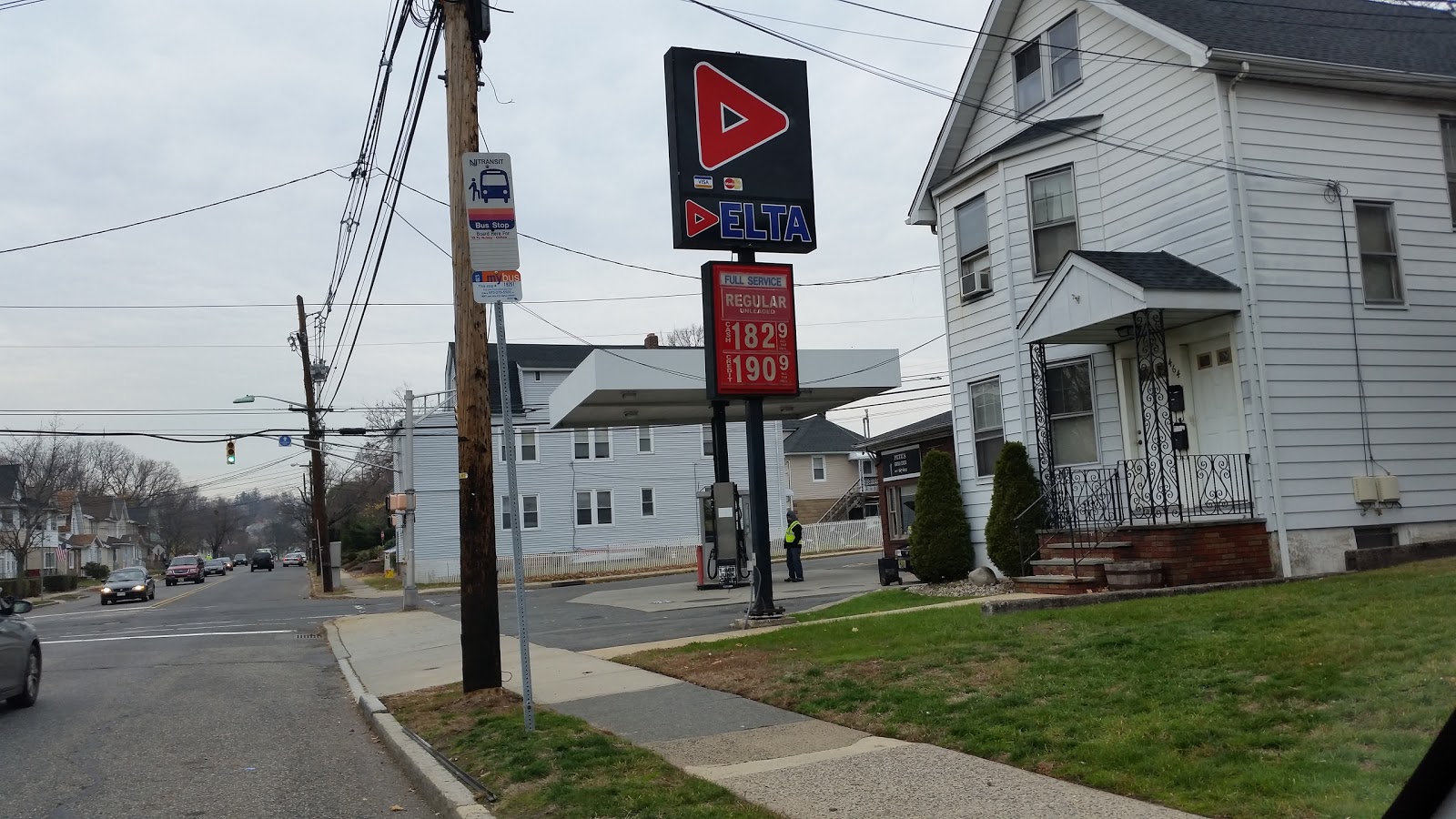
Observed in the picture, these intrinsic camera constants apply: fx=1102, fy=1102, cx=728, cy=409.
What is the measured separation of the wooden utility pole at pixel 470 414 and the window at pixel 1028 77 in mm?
10484

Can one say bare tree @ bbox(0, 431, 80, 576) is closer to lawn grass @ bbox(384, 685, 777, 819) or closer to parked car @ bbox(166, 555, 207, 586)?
parked car @ bbox(166, 555, 207, 586)

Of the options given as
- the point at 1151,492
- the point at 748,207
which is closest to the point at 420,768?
the point at 748,207

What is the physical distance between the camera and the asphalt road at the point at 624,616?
52.4 ft

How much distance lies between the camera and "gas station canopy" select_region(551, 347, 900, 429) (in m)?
25.5

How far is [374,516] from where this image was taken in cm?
8125

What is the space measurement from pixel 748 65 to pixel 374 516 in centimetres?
7248

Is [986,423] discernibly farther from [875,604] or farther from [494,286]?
[494,286]

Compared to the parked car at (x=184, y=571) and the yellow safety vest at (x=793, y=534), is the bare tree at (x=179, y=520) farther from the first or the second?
the yellow safety vest at (x=793, y=534)

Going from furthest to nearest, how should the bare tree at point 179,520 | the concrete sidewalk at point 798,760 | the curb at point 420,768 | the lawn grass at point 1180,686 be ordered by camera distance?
the bare tree at point 179,520 < the curb at point 420,768 < the concrete sidewalk at point 798,760 < the lawn grass at point 1180,686

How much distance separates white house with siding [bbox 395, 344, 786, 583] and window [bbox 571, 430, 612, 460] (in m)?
0.04

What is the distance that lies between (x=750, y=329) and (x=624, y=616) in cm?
758

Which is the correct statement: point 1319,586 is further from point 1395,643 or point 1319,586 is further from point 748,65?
point 748,65

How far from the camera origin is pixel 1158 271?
14047 millimetres

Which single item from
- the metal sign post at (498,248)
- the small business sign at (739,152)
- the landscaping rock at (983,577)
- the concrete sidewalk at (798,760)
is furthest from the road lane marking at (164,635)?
the metal sign post at (498,248)
